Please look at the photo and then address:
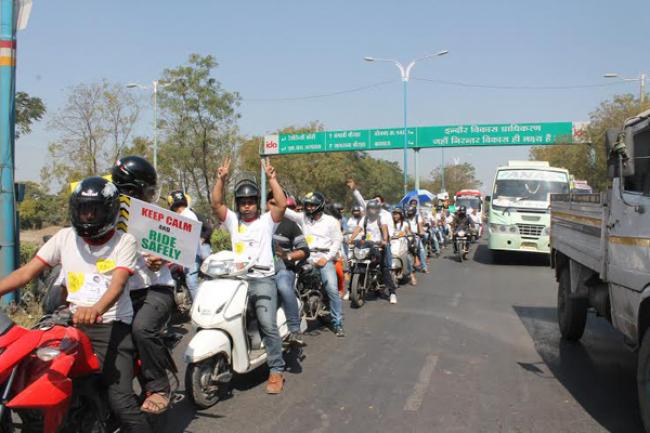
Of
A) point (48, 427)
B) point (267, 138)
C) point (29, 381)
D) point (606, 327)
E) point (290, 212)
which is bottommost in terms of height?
point (606, 327)

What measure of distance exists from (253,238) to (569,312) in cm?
387

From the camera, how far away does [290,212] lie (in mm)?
6672

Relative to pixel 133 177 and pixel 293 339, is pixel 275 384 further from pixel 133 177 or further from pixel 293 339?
pixel 133 177

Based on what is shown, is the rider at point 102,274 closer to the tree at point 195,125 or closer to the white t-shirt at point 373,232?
the white t-shirt at point 373,232

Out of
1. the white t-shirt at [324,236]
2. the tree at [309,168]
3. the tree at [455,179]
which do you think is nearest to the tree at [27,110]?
the tree at [309,168]

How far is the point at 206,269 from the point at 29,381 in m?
2.34

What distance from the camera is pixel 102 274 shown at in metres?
3.38

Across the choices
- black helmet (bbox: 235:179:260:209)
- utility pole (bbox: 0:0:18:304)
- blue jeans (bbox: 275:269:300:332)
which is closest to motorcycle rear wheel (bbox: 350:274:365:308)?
blue jeans (bbox: 275:269:300:332)

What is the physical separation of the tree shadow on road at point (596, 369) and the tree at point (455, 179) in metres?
70.1

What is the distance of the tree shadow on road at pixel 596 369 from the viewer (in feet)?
14.8

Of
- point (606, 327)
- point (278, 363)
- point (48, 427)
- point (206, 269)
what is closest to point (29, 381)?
point (48, 427)

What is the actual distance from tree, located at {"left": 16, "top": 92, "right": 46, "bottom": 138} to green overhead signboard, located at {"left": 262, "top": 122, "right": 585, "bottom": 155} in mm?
13951

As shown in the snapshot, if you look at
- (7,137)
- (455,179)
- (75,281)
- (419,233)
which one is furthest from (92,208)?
(455,179)

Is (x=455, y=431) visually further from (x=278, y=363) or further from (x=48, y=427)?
(x=48, y=427)
